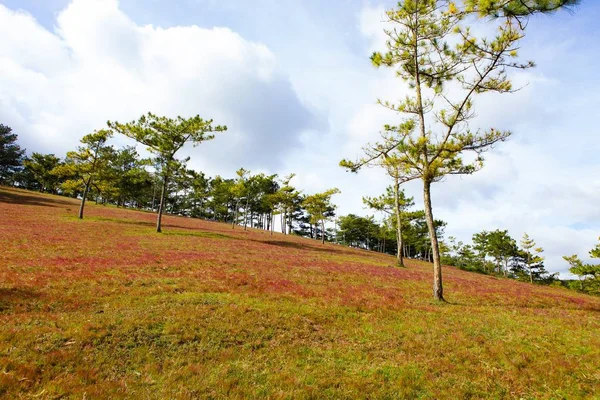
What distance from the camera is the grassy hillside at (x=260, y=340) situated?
22.5 feet

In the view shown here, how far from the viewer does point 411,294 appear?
17375mm

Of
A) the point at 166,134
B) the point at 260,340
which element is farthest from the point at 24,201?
the point at 260,340

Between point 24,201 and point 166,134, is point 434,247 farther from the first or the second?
point 24,201

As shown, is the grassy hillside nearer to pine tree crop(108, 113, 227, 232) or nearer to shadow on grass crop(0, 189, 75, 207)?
pine tree crop(108, 113, 227, 232)

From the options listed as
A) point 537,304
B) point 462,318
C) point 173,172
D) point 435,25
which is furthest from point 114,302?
point 173,172

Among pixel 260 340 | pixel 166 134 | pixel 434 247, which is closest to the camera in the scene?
pixel 260 340

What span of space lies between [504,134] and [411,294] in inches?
407

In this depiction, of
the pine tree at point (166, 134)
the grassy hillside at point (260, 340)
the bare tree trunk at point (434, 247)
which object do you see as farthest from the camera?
the pine tree at point (166, 134)

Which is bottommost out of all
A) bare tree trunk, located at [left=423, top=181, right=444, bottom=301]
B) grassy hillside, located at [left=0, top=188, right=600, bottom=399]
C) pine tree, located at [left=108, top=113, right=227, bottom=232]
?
grassy hillside, located at [left=0, top=188, right=600, bottom=399]

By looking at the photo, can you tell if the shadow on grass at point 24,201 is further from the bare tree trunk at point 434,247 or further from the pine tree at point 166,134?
the bare tree trunk at point 434,247

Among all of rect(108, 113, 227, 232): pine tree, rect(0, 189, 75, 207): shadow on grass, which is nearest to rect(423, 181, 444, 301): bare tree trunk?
rect(108, 113, 227, 232): pine tree

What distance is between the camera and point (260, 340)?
365 inches

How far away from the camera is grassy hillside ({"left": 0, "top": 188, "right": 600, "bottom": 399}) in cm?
686

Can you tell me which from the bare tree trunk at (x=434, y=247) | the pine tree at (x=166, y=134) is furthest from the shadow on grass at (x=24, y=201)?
the bare tree trunk at (x=434, y=247)
